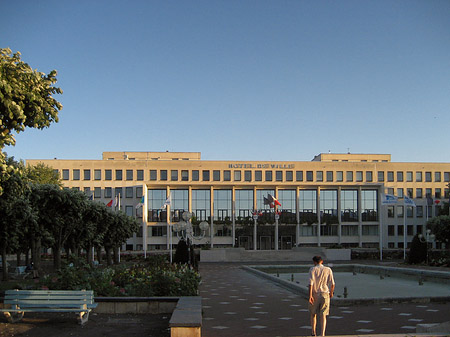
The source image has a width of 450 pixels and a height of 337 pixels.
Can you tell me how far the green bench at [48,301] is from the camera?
1247 cm

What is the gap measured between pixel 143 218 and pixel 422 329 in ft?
244

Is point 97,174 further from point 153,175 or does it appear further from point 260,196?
point 260,196

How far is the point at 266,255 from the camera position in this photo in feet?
Answer: 228

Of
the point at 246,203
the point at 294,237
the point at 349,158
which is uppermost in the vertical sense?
the point at 349,158

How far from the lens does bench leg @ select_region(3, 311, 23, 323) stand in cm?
1242

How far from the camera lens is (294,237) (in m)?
87.4

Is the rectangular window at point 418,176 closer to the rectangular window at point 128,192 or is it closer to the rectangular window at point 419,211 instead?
the rectangular window at point 419,211

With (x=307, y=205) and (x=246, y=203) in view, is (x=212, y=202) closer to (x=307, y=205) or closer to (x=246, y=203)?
(x=246, y=203)

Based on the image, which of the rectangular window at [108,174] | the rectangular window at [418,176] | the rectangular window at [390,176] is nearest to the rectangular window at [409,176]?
the rectangular window at [418,176]

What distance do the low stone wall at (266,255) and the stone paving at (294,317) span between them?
4457 centimetres

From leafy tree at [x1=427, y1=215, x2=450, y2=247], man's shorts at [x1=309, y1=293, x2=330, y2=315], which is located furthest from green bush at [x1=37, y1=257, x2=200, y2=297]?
leafy tree at [x1=427, y1=215, x2=450, y2=247]

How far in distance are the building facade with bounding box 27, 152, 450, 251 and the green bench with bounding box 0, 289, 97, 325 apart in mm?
69774

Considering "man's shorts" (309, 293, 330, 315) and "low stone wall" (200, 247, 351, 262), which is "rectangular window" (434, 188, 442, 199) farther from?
"man's shorts" (309, 293, 330, 315)

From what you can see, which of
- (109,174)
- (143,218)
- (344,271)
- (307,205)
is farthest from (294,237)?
(344,271)
